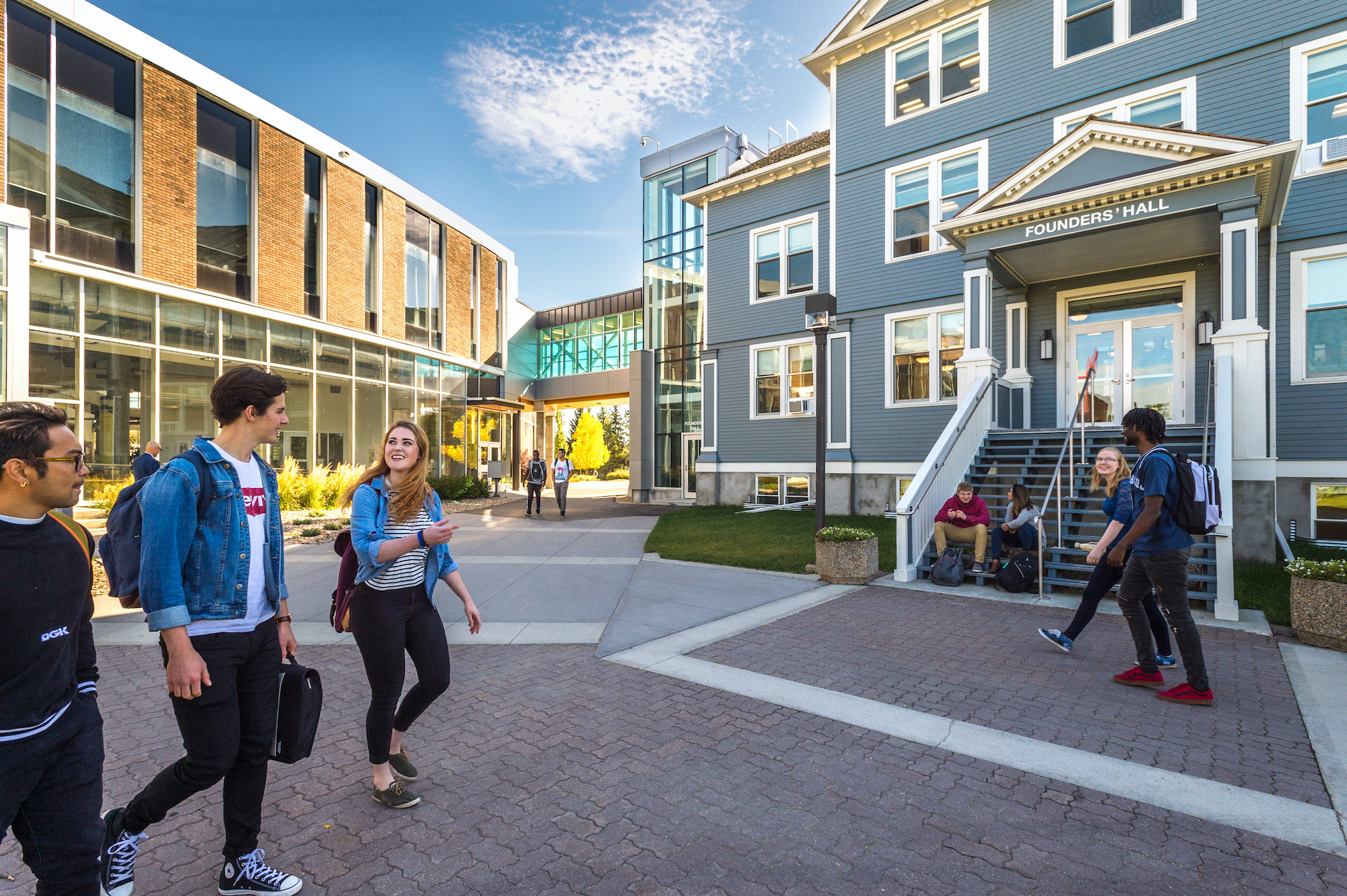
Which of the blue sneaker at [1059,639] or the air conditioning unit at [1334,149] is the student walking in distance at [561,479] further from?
the air conditioning unit at [1334,149]

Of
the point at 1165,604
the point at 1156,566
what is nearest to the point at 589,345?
the point at 1156,566

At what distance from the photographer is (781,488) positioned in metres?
18.5

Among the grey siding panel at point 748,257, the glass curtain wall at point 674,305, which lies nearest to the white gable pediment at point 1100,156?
the grey siding panel at point 748,257

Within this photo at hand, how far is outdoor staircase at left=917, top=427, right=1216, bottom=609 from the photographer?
7828 mm

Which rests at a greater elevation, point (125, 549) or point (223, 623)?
point (125, 549)

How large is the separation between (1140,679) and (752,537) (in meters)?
7.90

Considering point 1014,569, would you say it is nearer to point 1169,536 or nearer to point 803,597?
point 803,597

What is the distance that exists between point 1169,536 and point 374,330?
24.9 metres

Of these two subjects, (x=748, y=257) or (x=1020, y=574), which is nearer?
(x=1020, y=574)

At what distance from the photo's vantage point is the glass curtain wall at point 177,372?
1468 cm

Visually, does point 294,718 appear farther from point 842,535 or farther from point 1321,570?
point 1321,570

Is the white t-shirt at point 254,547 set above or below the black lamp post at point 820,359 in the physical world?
below

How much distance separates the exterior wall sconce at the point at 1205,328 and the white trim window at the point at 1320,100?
8.78 ft

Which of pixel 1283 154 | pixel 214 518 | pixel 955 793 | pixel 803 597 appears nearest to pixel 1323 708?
pixel 955 793
